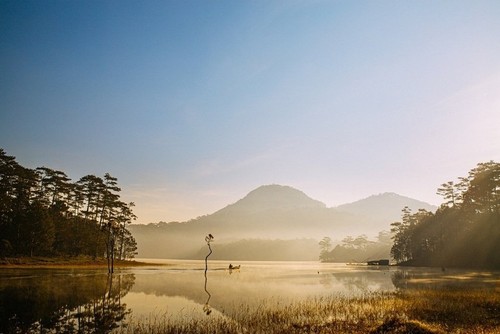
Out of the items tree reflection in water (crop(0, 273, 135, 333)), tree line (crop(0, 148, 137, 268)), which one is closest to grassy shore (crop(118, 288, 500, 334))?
tree reflection in water (crop(0, 273, 135, 333))

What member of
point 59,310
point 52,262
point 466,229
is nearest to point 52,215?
point 52,262


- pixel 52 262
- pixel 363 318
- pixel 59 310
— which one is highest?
pixel 59 310

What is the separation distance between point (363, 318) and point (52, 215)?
8873 centimetres

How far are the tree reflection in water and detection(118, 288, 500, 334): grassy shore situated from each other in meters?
2.69

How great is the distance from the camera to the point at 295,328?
69.9 ft

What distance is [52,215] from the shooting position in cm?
9075

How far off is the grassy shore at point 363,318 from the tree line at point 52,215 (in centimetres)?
5064

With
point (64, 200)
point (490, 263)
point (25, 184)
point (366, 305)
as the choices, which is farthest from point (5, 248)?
point (490, 263)

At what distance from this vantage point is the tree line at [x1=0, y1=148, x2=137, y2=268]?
267 feet

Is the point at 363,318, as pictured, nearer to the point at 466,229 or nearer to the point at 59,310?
the point at 59,310

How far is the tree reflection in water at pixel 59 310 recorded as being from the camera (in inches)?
Answer: 800

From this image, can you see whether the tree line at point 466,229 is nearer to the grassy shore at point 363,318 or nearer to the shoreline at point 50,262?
the grassy shore at point 363,318

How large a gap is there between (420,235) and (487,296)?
100434 millimetres

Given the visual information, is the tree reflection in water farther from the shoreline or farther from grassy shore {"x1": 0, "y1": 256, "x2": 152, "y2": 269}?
grassy shore {"x1": 0, "y1": 256, "x2": 152, "y2": 269}
